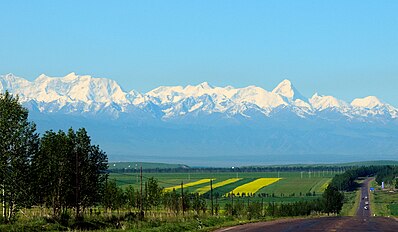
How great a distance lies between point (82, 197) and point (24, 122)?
18.6 metres

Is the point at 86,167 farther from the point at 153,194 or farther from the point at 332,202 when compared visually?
the point at 332,202

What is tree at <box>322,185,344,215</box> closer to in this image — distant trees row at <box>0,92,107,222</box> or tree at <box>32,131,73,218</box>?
distant trees row at <box>0,92,107,222</box>

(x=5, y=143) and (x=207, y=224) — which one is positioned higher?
(x=5, y=143)

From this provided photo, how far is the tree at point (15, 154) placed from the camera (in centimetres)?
5744

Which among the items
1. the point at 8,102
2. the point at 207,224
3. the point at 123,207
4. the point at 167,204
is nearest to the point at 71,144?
the point at 8,102

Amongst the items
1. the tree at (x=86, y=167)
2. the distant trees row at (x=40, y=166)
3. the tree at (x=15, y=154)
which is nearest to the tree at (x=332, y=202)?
the distant trees row at (x=40, y=166)

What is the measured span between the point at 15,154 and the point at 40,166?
4919 mm

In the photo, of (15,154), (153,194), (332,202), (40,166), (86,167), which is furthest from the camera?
(332,202)

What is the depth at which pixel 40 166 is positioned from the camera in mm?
63969

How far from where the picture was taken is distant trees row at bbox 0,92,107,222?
58.1 meters

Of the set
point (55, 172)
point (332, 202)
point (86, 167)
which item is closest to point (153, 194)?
point (86, 167)

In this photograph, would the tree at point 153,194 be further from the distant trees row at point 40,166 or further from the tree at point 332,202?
the tree at point 332,202

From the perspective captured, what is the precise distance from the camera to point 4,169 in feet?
190

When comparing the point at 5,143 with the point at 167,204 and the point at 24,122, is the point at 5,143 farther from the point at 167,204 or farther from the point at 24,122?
the point at 167,204
